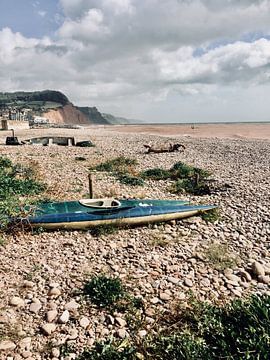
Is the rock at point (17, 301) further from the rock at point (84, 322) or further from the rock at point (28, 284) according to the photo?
the rock at point (84, 322)

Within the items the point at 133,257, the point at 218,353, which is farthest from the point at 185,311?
the point at 133,257

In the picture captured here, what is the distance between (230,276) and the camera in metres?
7.27

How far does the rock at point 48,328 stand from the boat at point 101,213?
4101mm

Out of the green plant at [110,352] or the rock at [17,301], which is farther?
the rock at [17,301]

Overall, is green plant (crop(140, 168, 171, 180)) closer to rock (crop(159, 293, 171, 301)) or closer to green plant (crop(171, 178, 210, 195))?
green plant (crop(171, 178, 210, 195))

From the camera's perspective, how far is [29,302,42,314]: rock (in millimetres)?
5941

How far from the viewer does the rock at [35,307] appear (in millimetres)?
5941

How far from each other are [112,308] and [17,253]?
3370mm

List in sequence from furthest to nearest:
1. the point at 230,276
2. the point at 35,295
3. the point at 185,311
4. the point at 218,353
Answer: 1. the point at 230,276
2. the point at 35,295
3. the point at 185,311
4. the point at 218,353

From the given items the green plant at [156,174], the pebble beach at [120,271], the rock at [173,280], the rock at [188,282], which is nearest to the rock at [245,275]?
the pebble beach at [120,271]

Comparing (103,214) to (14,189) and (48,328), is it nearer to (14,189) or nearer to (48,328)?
(48,328)

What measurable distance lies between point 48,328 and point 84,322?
2.14 feet

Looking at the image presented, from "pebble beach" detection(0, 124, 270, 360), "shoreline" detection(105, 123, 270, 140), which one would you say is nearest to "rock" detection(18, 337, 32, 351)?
"pebble beach" detection(0, 124, 270, 360)

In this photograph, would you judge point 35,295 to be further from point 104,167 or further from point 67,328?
point 104,167
